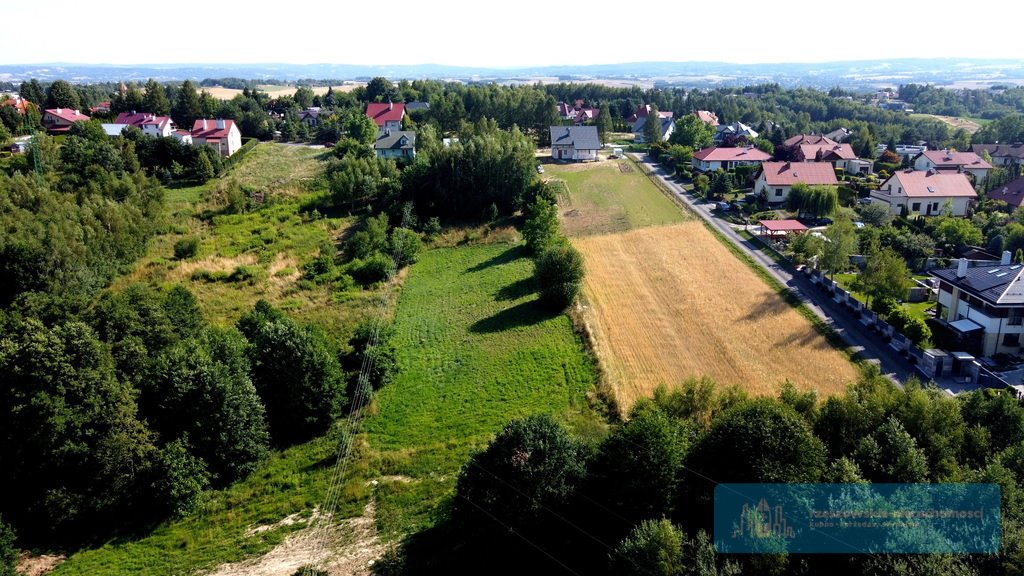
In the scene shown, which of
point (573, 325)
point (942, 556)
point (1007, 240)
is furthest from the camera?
point (1007, 240)

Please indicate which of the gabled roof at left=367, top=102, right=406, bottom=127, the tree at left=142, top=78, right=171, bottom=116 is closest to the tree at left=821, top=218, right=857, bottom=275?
the gabled roof at left=367, top=102, right=406, bottom=127

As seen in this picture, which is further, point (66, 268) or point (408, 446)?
point (66, 268)

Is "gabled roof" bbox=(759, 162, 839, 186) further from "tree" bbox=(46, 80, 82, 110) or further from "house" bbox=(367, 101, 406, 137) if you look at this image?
"tree" bbox=(46, 80, 82, 110)

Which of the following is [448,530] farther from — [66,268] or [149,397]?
[66,268]

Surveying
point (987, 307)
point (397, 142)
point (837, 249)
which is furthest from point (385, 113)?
point (987, 307)

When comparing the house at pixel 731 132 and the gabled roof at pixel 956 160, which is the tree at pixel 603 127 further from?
the gabled roof at pixel 956 160

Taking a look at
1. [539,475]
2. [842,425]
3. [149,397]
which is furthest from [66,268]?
[842,425]

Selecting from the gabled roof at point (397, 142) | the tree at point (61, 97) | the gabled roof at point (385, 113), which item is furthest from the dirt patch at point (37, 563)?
the tree at point (61, 97)

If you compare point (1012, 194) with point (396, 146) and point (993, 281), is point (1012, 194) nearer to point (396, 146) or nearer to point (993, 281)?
point (993, 281)
